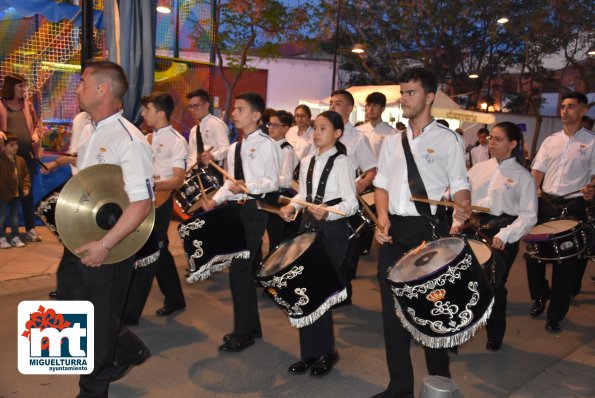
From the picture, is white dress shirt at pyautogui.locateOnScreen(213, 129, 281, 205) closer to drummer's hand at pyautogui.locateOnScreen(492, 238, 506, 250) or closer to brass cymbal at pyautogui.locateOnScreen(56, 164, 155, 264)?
brass cymbal at pyautogui.locateOnScreen(56, 164, 155, 264)

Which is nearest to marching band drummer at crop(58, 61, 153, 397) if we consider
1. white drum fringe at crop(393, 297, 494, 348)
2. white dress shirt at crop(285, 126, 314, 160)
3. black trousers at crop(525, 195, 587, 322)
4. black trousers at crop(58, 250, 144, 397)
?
black trousers at crop(58, 250, 144, 397)

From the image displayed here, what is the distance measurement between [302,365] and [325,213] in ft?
3.64

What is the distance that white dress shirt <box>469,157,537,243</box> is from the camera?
4777mm

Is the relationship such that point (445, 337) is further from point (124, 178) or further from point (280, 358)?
point (124, 178)

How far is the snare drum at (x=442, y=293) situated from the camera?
3.14 m

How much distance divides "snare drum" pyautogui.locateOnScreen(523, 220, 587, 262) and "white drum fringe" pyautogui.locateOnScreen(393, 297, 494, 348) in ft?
7.50

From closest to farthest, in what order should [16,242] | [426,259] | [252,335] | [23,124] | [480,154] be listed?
[426,259], [252,335], [16,242], [23,124], [480,154]

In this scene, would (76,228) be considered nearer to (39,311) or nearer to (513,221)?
(39,311)

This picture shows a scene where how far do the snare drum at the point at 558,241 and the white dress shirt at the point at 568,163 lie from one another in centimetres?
86

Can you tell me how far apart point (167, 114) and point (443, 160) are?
2761mm

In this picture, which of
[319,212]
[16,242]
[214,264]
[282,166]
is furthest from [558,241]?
[16,242]

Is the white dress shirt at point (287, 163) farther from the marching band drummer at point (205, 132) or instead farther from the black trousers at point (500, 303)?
the black trousers at point (500, 303)

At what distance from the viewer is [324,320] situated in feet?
14.1

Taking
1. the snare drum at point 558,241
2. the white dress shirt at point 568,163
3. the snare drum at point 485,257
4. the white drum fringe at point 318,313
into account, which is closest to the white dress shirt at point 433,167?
the snare drum at point 485,257
